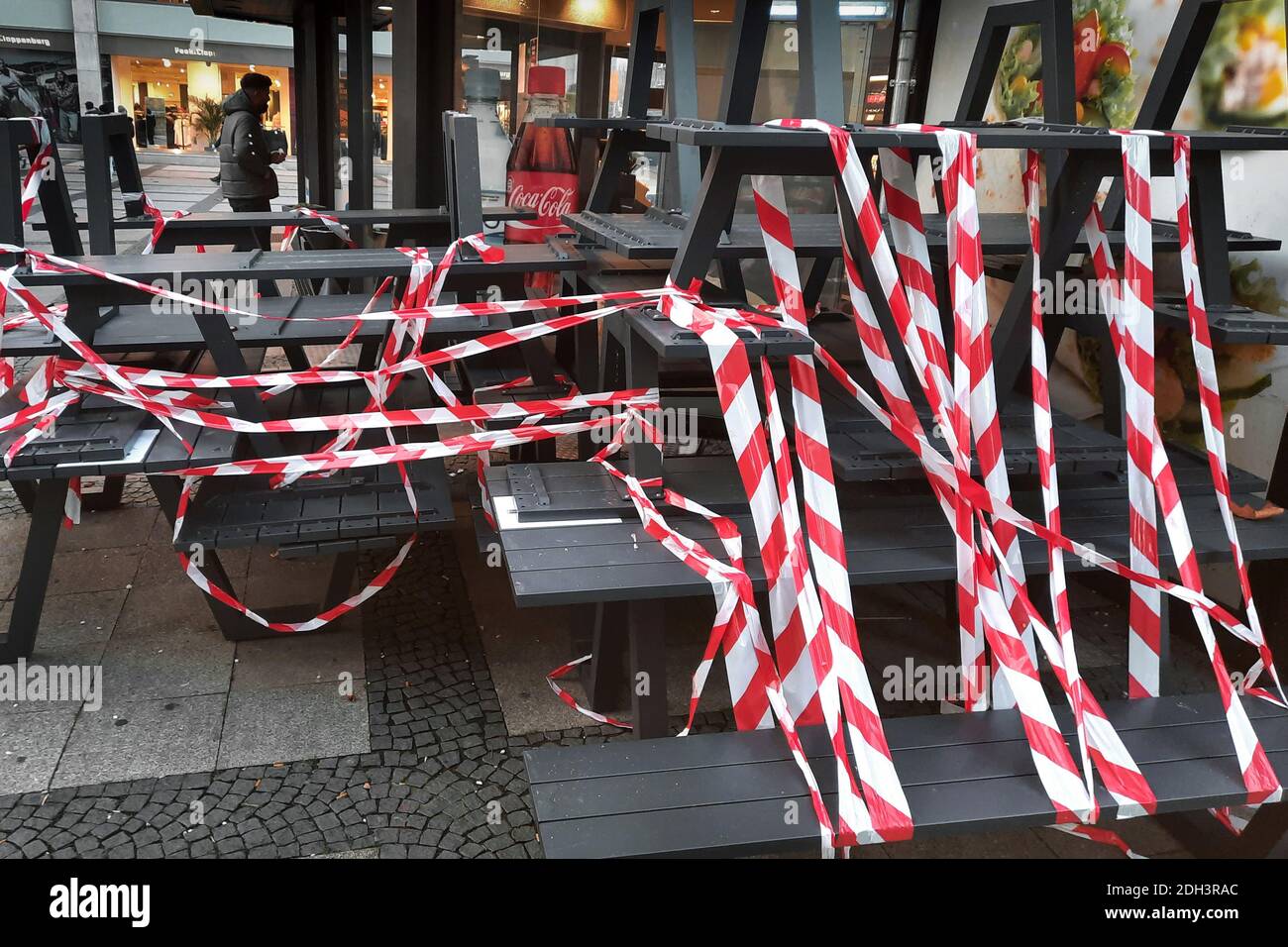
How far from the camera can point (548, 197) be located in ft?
27.9

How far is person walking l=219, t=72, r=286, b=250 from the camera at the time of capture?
1020cm

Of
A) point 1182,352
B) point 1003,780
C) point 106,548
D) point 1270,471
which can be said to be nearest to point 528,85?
point 106,548

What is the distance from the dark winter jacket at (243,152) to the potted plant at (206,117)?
69.4 feet

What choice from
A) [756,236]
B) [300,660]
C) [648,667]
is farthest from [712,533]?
[300,660]

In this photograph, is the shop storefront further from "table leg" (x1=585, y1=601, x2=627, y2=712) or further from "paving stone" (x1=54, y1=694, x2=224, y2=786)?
"table leg" (x1=585, y1=601, x2=627, y2=712)

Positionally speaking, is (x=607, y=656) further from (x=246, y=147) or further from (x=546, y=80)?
(x=246, y=147)

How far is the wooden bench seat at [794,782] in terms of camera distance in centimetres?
234

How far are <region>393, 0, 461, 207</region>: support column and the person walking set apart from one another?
10.6 ft

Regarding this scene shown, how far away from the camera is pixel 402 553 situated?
13.5 ft

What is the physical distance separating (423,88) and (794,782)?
6490 mm

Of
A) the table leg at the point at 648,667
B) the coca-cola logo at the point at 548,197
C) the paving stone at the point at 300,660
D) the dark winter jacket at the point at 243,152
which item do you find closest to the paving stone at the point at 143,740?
the paving stone at the point at 300,660

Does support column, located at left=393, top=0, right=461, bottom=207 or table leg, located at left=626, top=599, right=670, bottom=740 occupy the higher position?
support column, located at left=393, top=0, right=461, bottom=207

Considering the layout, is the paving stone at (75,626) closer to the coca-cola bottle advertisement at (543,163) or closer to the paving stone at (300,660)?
the paving stone at (300,660)

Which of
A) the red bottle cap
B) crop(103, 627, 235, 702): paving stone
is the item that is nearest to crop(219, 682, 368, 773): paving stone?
crop(103, 627, 235, 702): paving stone
